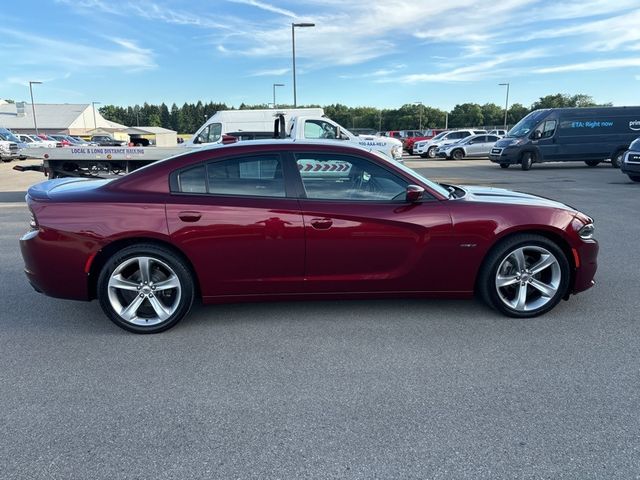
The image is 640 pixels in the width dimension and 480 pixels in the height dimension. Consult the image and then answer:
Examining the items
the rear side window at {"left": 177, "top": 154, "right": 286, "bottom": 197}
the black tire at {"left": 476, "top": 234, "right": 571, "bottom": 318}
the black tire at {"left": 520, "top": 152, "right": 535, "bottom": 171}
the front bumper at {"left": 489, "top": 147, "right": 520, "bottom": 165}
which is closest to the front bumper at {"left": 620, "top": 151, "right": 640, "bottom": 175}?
the black tire at {"left": 520, "top": 152, "right": 535, "bottom": 171}

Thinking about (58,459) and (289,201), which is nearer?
(58,459)

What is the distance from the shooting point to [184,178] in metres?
3.87

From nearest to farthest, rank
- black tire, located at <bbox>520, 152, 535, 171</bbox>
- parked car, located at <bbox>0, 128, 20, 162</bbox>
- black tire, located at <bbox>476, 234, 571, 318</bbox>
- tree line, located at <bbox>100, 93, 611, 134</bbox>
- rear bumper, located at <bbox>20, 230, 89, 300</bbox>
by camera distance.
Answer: rear bumper, located at <bbox>20, 230, 89, 300</bbox> < black tire, located at <bbox>476, 234, 571, 318</bbox> < black tire, located at <bbox>520, 152, 535, 171</bbox> < parked car, located at <bbox>0, 128, 20, 162</bbox> < tree line, located at <bbox>100, 93, 611, 134</bbox>

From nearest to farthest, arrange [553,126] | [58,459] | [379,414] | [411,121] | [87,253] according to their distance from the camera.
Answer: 1. [58,459]
2. [379,414]
3. [87,253]
4. [553,126]
5. [411,121]

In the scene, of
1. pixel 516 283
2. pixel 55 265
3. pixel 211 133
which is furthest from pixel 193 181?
pixel 211 133

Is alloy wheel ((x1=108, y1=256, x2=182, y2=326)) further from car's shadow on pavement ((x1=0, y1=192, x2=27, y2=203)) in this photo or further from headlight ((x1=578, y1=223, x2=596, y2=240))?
car's shadow on pavement ((x1=0, y1=192, x2=27, y2=203))

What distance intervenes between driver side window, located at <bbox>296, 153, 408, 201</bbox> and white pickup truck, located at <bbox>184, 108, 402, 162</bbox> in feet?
26.2

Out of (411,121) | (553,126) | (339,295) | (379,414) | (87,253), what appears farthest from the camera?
(411,121)

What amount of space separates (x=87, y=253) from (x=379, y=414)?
2559 mm

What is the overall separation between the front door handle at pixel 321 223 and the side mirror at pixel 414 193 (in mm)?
670

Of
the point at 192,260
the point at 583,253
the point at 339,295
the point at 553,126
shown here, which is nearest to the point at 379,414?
the point at 339,295

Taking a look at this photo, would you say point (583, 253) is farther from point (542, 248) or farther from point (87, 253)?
point (87, 253)

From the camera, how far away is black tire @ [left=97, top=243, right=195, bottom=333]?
375cm

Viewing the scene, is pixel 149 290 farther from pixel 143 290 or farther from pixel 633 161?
pixel 633 161
